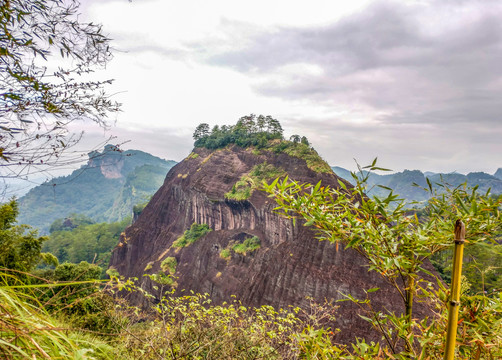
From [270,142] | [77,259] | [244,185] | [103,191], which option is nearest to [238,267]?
[244,185]

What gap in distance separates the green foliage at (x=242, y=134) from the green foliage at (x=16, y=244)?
20.3m

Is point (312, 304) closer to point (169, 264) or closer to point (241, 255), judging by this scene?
point (241, 255)

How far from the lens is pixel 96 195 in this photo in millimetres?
123125

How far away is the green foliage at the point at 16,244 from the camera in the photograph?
9875 mm

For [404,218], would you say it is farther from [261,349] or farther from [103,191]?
[103,191]

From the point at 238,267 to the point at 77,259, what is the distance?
35.2 metres

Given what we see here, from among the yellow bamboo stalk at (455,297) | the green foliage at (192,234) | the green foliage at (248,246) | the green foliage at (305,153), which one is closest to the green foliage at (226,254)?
the green foliage at (248,246)

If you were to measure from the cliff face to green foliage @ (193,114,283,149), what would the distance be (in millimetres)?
1287

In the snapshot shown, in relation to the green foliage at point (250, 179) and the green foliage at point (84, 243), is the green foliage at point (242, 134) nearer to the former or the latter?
the green foliage at point (250, 179)

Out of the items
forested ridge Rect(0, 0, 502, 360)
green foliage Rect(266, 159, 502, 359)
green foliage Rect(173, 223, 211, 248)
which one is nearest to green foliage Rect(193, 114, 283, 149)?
green foliage Rect(173, 223, 211, 248)

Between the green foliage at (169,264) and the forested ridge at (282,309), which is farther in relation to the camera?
the green foliage at (169,264)

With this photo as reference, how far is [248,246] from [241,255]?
89 cm

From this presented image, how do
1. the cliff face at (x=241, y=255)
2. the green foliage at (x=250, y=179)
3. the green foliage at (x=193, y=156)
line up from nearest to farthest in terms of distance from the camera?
the cliff face at (x=241, y=255) < the green foliage at (x=250, y=179) < the green foliage at (x=193, y=156)

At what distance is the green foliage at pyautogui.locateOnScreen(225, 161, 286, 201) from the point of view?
22922 millimetres
